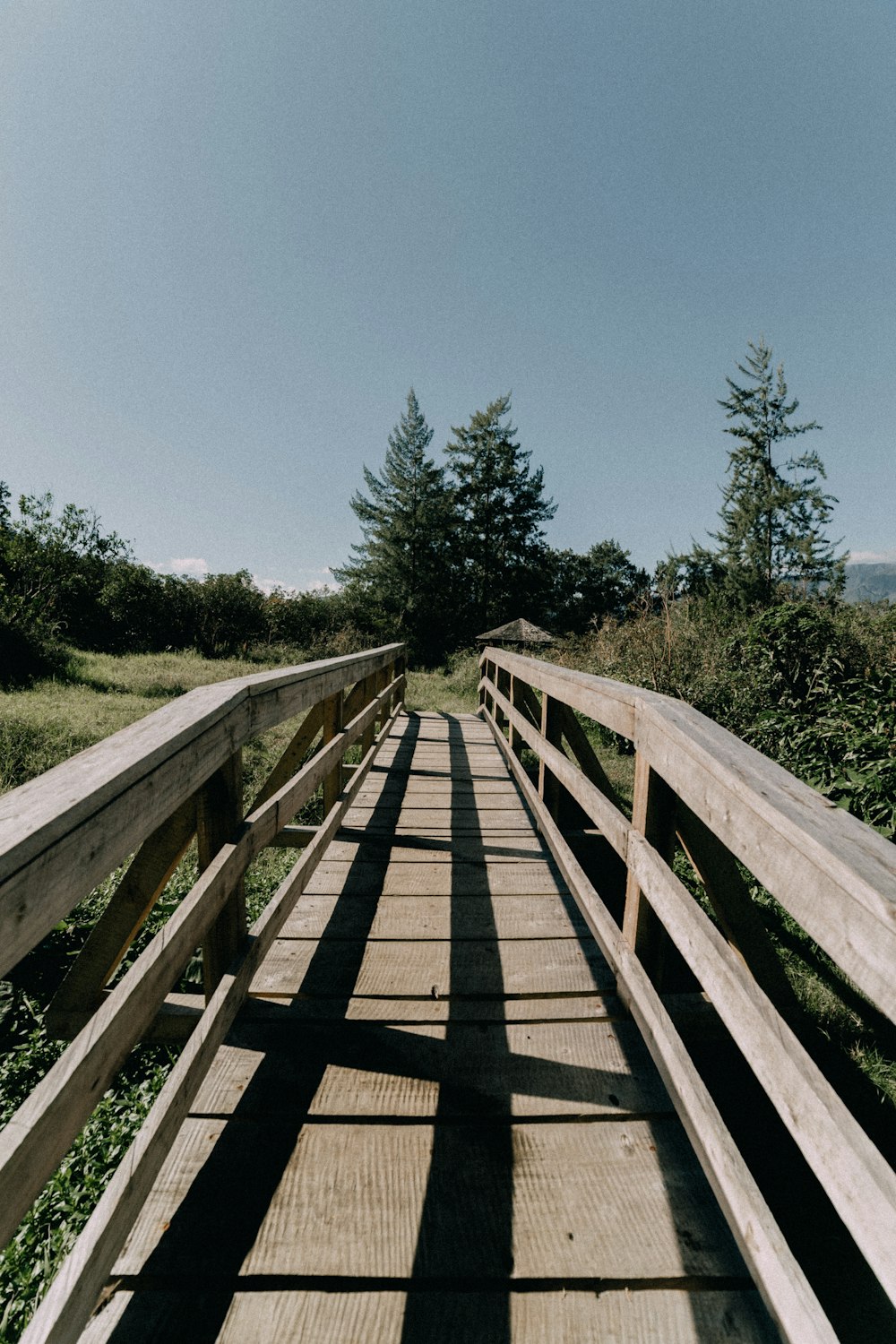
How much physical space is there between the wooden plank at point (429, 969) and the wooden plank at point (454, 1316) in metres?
0.89

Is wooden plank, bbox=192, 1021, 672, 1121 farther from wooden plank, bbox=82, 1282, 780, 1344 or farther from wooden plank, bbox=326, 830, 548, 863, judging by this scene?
wooden plank, bbox=326, 830, 548, 863

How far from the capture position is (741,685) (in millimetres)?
7270

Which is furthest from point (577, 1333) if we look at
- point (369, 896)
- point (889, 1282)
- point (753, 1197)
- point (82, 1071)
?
point (369, 896)

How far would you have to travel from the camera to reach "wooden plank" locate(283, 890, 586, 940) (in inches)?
92.4

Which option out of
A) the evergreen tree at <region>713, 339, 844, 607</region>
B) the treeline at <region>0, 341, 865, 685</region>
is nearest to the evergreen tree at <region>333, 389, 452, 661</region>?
the treeline at <region>0, 341, 865, 685</region>

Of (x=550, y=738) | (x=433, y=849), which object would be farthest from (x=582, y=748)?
(x=433, y=849)

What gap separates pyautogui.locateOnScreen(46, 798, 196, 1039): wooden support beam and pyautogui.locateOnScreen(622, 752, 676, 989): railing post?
1.25 m

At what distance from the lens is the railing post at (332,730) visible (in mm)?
3168

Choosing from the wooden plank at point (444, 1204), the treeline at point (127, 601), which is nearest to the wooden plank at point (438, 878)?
the wooden plank at point (444, 1204)

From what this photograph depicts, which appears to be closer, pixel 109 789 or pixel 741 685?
pixel 109 789

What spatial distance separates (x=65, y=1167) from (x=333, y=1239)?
110 cm

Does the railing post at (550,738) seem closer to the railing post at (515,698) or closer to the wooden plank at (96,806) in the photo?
the railing post at (515,698)

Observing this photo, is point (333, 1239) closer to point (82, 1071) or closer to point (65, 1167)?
point (82, 1071)

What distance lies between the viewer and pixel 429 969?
6.88ft
